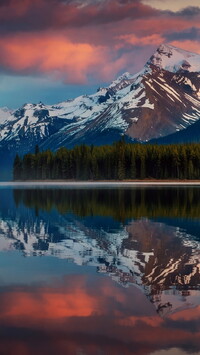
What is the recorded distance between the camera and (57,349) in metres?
16.4

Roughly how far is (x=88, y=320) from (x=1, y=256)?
46.5ft

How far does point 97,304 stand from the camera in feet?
70.1

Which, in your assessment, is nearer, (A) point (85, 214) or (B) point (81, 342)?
(B) point (81, 342)

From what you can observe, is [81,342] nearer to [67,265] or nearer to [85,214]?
[67,265]

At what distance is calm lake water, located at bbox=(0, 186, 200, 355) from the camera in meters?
17.2

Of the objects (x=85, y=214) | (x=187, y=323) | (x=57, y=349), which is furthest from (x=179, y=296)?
(x=85, y=214)

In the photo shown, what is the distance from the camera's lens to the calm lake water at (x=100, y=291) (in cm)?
1717

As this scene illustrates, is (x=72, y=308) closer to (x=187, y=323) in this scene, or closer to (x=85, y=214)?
(x=187, y=323)

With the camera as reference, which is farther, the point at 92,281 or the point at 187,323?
the point at 92,281

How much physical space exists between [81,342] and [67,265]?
12.4 metres

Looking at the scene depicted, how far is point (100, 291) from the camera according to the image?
76.4ft

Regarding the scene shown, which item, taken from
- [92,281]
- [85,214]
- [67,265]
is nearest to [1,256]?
[67,265]

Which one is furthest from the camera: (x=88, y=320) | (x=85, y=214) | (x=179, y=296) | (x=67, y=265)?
(x=85, y=214)

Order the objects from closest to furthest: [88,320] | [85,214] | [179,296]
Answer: [88,320] → [179,296] → [85,214]
